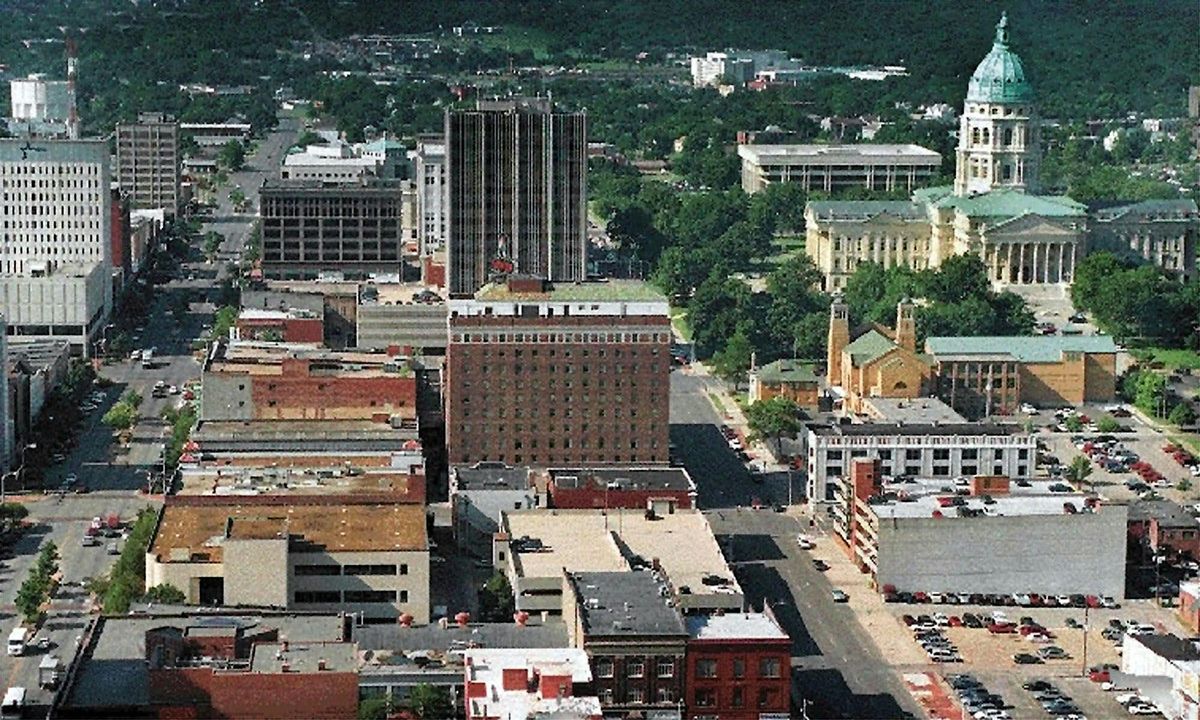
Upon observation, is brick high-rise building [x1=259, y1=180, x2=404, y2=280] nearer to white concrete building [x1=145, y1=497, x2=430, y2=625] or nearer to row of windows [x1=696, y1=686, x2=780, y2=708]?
white concrete building [x1=145, y1=497, x2=430, y2=625]

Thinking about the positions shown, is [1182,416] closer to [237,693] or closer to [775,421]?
[775,421]

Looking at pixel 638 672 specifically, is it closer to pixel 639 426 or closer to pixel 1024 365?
pixel 639 426

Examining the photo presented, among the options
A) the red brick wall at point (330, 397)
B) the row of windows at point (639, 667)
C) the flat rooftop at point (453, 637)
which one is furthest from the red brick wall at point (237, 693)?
the red brick wall at point (330, 397)

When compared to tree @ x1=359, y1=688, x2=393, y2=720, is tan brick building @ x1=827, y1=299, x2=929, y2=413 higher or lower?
higher

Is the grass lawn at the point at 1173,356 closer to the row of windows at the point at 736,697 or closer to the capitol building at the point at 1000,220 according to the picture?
the capitol building at the point at 1000,220

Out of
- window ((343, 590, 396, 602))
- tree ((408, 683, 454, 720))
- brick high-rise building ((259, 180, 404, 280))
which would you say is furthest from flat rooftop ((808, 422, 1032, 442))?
brick high-rise building ((259, 180, 404, 280))

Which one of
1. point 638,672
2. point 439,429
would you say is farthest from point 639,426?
point 638,672
